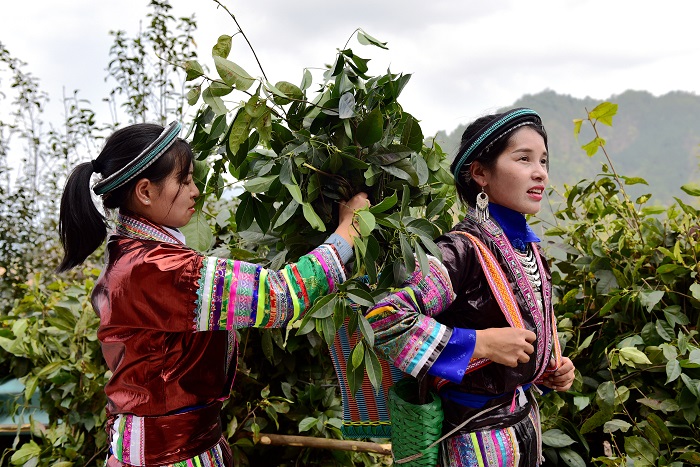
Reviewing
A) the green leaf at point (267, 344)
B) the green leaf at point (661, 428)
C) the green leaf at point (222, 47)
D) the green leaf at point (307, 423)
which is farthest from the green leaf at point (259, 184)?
the green leaf at point (661, 428)

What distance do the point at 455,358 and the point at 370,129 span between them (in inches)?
19.8

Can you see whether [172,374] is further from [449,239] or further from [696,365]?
[696,365]

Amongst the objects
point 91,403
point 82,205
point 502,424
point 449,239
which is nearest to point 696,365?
point 502,424

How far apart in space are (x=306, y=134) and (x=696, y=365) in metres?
1.32

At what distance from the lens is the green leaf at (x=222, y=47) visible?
1428 mm

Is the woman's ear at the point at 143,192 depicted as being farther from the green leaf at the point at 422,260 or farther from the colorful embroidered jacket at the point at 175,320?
the green leaf at the point at 422,260

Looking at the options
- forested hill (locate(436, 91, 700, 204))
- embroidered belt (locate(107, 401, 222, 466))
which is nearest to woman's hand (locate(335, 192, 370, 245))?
embroidered belt (locate(107, 401, 222, 466))

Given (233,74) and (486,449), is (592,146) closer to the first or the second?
(486,449)

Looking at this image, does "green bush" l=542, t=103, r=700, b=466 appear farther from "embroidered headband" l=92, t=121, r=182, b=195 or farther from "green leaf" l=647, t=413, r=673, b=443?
"embroidered headband" l=92, t=121, r=182, b=195

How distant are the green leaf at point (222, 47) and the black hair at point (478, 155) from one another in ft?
1.92

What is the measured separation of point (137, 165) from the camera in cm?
151

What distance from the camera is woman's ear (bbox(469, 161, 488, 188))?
162 centimetres

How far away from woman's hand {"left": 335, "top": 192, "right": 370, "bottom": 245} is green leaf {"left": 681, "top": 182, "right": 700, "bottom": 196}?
131 cm

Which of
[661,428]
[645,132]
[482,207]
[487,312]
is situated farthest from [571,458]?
[645,132]
